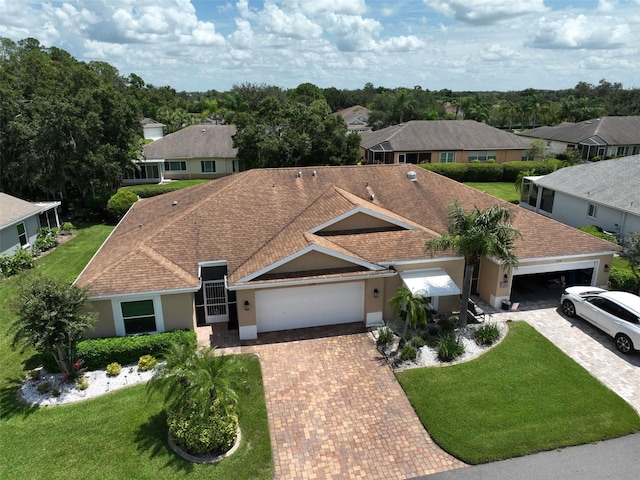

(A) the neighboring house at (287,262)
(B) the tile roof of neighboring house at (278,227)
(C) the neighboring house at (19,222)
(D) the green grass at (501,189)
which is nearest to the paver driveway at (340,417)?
(A) the neighboring house at (287,262)

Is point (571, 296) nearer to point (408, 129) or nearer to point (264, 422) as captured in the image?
point (264, 422)

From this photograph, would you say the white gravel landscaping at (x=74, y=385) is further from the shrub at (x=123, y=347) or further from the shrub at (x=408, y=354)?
the shrub at (x=408, y=354)

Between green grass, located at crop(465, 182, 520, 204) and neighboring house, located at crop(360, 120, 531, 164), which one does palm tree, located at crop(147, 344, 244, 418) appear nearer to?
green grass, located at crop(465, 182, 520, 204)

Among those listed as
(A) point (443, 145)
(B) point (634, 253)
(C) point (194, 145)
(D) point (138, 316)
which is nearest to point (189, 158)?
(C) point (194, 145)

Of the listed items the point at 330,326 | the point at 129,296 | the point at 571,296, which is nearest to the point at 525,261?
the point at 571,296

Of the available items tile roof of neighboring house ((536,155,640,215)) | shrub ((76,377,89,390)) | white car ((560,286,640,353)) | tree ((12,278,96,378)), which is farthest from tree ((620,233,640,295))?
shrub ((76,377,89,390))

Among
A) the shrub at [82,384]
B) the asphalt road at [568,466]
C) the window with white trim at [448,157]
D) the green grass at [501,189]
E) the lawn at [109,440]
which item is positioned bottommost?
the asphalt road at [568,466]

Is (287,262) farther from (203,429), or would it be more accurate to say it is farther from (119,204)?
(119,204)

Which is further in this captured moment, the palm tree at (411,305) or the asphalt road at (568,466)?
the palm tree at (411,305)
